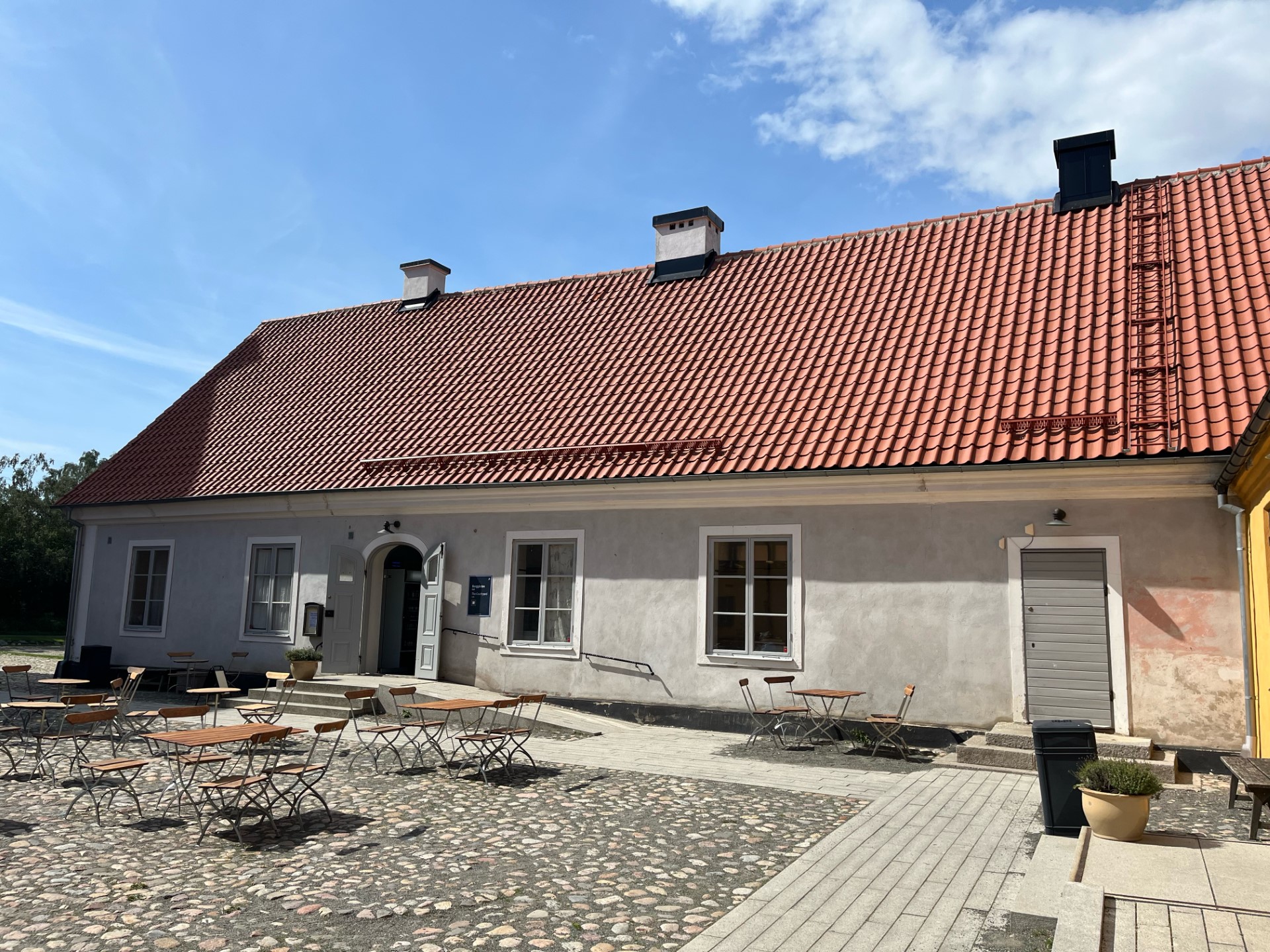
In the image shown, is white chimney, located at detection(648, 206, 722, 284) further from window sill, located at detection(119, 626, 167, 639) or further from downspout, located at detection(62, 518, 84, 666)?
downspout, located at detection(62, 518, 84, 666)

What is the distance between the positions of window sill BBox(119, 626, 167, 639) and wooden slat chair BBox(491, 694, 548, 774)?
8646 millimetres

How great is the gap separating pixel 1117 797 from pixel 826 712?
18.7 feet

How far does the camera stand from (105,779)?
9055 mm

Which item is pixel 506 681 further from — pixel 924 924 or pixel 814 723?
pixel 924 924

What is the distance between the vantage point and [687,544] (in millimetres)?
13039

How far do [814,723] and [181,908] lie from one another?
8.09m

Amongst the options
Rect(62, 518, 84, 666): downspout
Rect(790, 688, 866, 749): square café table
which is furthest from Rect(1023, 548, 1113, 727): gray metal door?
Rect(62, 518, 84, 666): downspout

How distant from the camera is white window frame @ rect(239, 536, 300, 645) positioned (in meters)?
16.2

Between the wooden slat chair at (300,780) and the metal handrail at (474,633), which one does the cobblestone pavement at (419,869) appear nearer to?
the wooden slat chair at (300,780)

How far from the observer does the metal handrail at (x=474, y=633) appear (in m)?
14.5

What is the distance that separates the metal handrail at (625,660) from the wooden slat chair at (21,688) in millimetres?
8126

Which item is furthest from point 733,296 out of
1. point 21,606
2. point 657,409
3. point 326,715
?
point 21,606

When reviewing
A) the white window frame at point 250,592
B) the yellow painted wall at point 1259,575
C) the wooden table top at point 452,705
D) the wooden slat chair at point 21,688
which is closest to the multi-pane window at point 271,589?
the white window frame at point 250,592

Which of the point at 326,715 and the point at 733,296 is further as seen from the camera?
the point at 733,296
